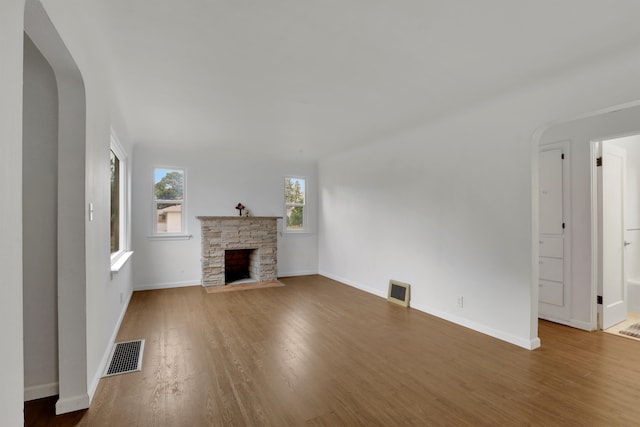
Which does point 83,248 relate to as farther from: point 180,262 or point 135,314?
point 180,262

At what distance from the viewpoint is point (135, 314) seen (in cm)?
425

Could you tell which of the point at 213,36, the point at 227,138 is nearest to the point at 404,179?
the point at 227,138

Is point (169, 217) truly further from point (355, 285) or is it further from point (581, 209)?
point (581, 209)

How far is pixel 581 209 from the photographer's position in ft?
12.4

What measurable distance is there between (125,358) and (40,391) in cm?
73

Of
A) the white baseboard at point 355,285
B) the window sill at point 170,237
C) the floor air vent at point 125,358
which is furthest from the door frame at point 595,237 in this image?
the window sill at point 170,237

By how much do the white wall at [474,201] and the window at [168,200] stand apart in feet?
11.0

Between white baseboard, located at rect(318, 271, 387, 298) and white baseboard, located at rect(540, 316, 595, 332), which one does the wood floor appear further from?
white baseboard, located at rect(318, 271, 387, 298)

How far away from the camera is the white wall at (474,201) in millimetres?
2956

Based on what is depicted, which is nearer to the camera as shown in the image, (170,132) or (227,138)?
(170,132)

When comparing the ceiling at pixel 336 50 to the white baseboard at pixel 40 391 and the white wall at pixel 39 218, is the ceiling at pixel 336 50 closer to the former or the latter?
the white wall at pixel 39 218

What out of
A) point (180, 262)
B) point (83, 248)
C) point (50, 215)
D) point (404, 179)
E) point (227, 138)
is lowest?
point (180, 262)

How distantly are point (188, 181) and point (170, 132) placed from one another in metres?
1.35

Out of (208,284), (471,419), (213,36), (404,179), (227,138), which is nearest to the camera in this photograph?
(471,419)
